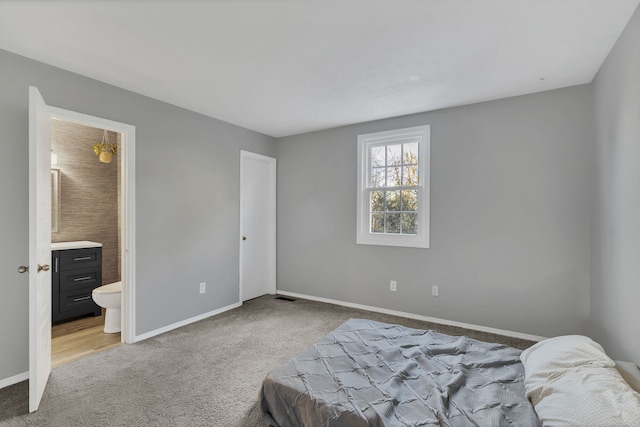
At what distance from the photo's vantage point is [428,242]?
3707mm

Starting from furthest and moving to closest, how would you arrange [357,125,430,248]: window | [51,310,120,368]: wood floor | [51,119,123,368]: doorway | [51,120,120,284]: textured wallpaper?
[51,120,120,284]: textured wallpaper < [357,125,430,248]: window < [51,119,123,368]: doorway < [51,310,120,368]: wood floor

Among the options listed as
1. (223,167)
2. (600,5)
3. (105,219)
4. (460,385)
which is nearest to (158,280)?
(223,167)

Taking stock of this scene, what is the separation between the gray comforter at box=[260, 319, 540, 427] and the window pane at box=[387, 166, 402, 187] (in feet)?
7.35

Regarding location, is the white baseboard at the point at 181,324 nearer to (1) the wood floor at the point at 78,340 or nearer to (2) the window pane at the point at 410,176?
(1) the wood floor at the point at 78,340

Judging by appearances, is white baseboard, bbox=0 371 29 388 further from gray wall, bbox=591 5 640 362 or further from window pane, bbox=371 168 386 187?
gray wall, bbox=591 5 640 362

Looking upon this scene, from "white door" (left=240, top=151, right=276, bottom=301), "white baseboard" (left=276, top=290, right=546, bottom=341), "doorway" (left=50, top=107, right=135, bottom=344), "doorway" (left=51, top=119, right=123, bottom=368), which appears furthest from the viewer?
"white door" (left=240, top=151, right=276, bottom=301)

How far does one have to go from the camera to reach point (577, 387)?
131cm

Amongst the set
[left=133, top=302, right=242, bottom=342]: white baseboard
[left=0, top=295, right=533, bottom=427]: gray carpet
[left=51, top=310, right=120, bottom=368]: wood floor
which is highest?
[left=133, top=302, right=242, bottom=342]: white baseboard

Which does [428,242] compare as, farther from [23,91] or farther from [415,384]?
[23,91]

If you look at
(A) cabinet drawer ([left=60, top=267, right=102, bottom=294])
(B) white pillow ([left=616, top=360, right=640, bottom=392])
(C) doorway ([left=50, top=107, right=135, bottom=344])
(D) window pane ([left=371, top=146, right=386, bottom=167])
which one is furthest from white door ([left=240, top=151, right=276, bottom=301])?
(B) white pillow ([left=616, top=360, right=640, bottom=392])

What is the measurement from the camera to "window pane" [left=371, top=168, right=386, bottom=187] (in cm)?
412

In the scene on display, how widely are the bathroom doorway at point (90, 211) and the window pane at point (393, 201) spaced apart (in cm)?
298

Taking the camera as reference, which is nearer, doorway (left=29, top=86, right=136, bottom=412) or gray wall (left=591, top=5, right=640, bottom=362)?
gray wall (left=591, top=5, right=640, bottom=362)

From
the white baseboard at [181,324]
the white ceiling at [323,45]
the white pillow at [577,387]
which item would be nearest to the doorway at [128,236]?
the white baseboard at [181,324]
